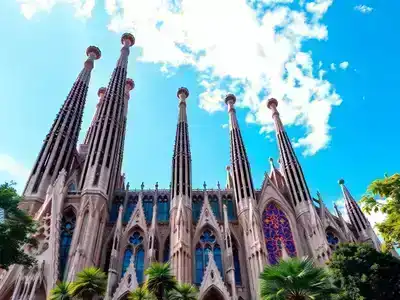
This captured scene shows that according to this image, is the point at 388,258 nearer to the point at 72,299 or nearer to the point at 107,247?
the point at 72,299

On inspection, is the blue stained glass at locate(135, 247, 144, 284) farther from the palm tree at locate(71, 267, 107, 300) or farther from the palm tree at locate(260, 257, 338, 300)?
the palm tree at locate(260, 257, 338, 300)

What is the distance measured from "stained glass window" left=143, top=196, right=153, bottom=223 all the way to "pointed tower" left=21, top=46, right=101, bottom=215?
7296mm

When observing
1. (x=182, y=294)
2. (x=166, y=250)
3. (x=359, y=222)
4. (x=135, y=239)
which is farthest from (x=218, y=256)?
(x=359, y=222)

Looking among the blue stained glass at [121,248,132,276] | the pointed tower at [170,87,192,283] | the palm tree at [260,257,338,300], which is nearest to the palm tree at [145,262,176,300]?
the palm tree at [260,257,338,300]

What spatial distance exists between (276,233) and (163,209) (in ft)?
31.1

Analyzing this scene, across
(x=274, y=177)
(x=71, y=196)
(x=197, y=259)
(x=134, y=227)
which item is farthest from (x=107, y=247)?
(x=274, y=177)

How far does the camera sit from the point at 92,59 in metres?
42.5

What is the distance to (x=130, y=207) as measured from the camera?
30.3m

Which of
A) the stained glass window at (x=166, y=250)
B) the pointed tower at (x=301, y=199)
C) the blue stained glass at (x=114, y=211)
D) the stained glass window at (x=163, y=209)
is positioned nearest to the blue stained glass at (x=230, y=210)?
the pointed tower at (x=301, y=199)

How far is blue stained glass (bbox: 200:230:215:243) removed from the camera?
1066 inches

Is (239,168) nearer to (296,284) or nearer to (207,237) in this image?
(207,237)

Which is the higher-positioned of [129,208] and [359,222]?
[129,208]

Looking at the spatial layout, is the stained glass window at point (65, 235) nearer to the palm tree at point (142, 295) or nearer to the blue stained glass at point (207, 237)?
the palm tree at point (142, 295)

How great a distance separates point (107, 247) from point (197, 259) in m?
6.63
